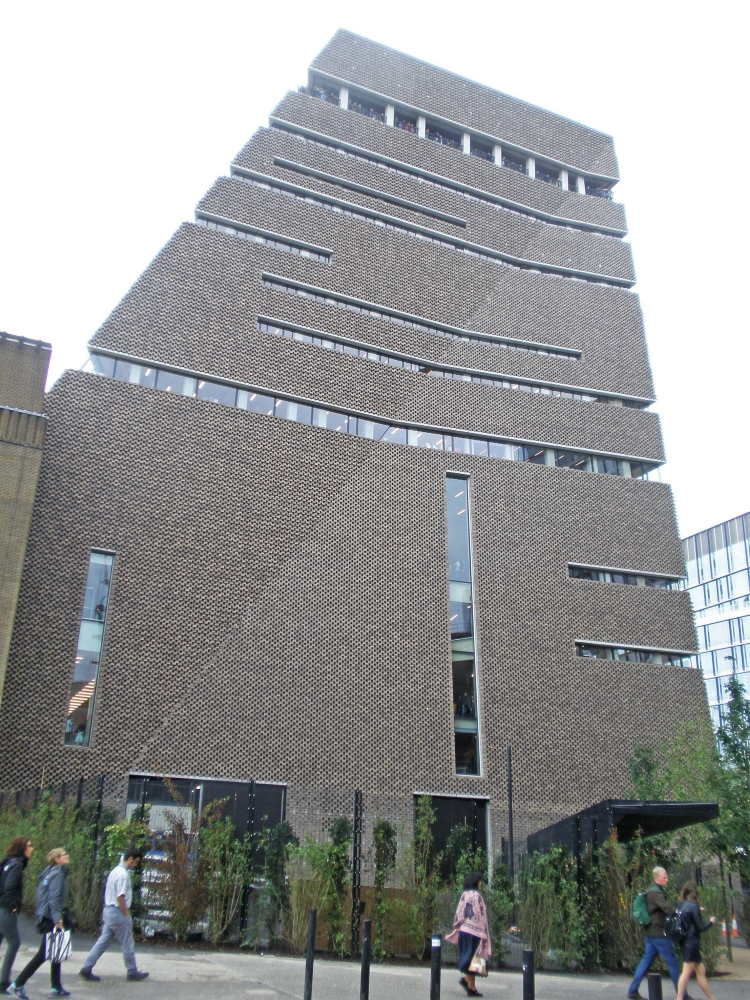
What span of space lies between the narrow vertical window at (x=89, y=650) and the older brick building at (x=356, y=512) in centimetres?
9

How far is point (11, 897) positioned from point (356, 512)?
2186cm

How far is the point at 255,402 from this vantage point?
30344 mm

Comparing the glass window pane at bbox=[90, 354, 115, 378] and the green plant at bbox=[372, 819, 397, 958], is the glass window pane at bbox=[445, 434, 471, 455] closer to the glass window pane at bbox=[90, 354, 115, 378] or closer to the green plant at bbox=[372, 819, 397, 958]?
the glass window pane at bbox=[90, 354, 115, 378]

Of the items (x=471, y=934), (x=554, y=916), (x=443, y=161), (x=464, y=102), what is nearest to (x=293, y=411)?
(x=443, y=161)

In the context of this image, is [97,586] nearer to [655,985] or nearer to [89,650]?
[89,650]

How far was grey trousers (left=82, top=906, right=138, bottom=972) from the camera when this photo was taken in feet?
30.2

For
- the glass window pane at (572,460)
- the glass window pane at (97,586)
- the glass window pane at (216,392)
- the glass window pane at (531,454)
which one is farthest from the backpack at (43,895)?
the glass window pane at (572,460)

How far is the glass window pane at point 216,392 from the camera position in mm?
29641

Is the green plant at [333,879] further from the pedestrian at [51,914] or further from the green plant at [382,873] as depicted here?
the pedestrian at [51,914]

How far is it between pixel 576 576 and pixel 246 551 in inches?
527

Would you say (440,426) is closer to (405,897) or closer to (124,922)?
(405,897)

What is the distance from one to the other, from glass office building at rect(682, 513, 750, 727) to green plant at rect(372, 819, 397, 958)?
57.4 metres

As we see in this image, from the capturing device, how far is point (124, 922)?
9438 millimetres

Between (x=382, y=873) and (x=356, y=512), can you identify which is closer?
(x=382, y=873)
